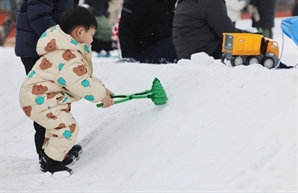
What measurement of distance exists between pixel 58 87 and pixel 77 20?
50 centimetres

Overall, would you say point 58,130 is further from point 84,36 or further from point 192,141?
point 192,141

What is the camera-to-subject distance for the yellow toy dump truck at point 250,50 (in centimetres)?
436

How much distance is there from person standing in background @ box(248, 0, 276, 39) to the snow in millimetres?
5307

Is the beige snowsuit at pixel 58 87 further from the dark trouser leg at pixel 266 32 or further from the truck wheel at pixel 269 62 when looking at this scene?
the dark trouser leg at pixel 266 32

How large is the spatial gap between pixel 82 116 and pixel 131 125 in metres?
1.18

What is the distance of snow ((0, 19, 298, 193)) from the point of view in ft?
8.80

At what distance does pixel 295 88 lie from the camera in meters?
3.04

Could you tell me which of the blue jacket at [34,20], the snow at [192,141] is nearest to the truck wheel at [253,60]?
the snow at [192,141]

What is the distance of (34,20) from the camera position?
4.01 meters

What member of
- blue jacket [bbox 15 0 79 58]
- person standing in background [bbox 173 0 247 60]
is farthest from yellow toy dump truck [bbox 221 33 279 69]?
blue jacket [bbox 15 0 79 58]

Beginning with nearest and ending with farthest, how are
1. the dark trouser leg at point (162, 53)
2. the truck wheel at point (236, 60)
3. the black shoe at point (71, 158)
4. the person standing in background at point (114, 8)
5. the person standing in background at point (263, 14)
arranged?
the black shoe at point (71, 158)
the truck wheel at point (236, 60)
the dark trouser leg at point (162, 53)
the person standing in background at point (263, 14)
the person standing in background at point (114, 8)

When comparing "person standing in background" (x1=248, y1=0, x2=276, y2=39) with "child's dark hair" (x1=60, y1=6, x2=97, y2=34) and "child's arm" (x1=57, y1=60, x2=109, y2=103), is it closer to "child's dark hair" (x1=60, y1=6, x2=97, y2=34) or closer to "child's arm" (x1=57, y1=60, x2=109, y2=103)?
"child's dark hair" (x1=60, y1=6, x2=97, y2=34)

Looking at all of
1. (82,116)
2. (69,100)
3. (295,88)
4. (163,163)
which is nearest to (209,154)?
(163,163)

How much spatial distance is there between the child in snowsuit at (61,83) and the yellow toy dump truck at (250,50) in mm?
1207
